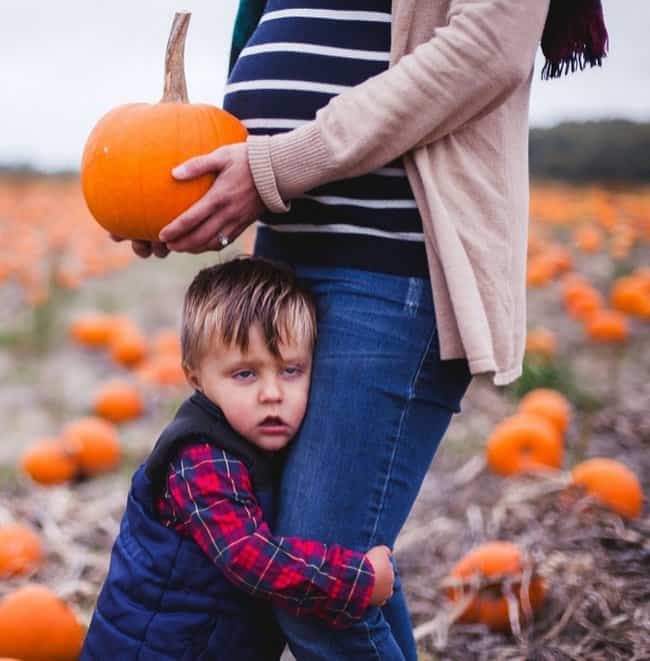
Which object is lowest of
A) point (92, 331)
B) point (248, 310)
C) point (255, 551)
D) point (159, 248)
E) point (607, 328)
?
point (92, 331)

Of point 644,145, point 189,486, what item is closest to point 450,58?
point 189,486

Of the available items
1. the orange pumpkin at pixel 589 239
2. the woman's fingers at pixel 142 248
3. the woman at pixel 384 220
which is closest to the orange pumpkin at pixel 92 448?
the woman's fingers at pixel 142 248

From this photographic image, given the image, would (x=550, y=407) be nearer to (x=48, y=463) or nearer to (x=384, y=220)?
(x=48, y=463)

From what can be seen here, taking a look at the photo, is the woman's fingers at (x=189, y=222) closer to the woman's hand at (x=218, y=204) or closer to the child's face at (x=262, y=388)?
the woman's hand at (x=218, y=204)

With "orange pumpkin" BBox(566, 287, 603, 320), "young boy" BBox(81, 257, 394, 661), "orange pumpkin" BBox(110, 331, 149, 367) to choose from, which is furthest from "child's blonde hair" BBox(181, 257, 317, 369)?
"orange pumpkin" BBox(566, 287, 603, 320)

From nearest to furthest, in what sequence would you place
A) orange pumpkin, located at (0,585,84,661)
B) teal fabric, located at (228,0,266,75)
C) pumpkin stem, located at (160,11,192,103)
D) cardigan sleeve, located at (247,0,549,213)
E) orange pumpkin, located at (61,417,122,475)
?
cardigan sleeve, located at (247,0,549,213)
pumpkin stem, located at (160,11,192,103)
teal fabric, located at (228,0,266,75)
orange pumpkin, located at (0,585,84,661)
orange pumpkin, located at (61,417,122,475)

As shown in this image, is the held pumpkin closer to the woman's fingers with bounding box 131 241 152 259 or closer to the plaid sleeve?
the woman's fingers with bounding box 131 241 152 259

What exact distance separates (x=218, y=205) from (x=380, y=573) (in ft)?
2.45

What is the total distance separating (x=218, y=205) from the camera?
164cm

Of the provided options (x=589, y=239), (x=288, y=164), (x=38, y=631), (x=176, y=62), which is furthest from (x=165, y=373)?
(x=589, y=239)

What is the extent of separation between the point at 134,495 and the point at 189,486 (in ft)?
0.71

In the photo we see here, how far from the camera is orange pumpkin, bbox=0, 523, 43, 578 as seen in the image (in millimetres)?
2840

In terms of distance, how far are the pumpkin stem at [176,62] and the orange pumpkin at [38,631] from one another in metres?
1.34

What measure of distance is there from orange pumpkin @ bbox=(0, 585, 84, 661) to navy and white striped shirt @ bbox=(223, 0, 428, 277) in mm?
1215
